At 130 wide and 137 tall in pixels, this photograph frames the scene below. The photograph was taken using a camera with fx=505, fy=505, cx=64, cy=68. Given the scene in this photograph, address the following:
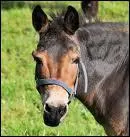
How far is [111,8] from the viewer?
13.1 meters

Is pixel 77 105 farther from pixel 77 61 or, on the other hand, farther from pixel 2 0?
pixel 2 0

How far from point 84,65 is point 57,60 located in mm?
435

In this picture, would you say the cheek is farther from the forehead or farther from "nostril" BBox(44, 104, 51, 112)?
"nostril" BBox(44, 104, 51, 112)

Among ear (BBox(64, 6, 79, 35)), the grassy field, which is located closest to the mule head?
ear (BBox(64, 6, 79, 35))

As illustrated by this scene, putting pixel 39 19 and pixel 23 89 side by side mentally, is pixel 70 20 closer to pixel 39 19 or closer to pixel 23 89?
pixel 39 19

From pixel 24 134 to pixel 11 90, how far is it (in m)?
1.71

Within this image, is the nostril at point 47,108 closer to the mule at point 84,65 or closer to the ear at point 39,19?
the mule at point 84,65

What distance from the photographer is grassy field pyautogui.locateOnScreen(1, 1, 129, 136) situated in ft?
22.3

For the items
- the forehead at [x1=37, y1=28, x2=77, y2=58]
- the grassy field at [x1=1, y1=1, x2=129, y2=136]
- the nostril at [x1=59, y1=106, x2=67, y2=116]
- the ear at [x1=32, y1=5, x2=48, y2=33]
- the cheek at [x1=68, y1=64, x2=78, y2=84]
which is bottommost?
the grassy field at [x1=1, y1=1, x2=129, y2=136]

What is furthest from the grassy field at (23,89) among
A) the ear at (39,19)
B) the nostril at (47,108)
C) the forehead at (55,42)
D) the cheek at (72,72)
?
the nostril at (47,108)

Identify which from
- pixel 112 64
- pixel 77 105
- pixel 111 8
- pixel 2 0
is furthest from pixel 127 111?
pixel 2 0

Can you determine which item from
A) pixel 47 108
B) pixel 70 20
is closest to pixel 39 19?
pixel 70 20

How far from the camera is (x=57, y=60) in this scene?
4.46 metres

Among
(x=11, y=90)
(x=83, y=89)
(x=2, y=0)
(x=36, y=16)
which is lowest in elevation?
(x=2, y=0)
